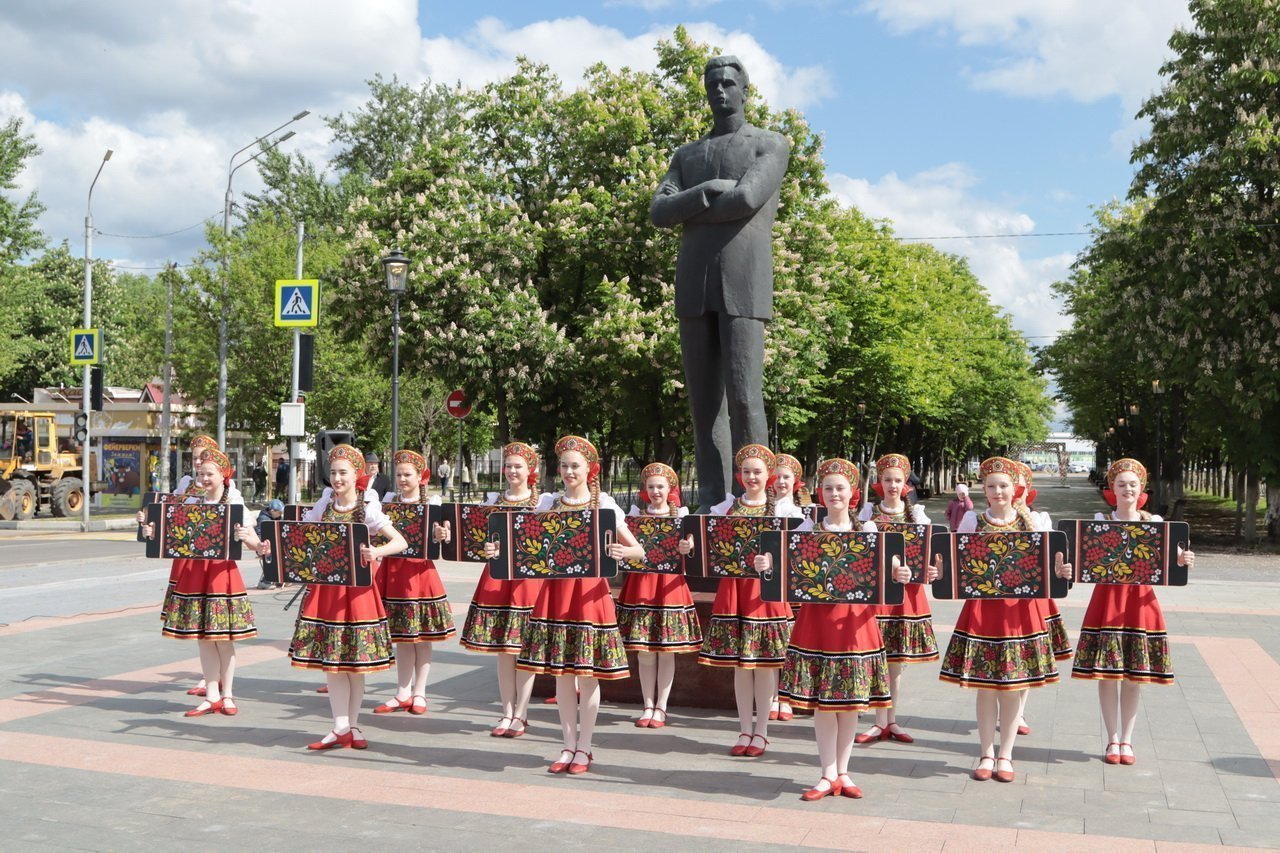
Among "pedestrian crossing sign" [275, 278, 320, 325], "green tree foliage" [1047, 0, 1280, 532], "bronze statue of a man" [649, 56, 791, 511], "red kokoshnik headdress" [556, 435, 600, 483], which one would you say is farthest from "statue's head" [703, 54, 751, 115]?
"green tree foliage" [1047, 0, 1280, 532]

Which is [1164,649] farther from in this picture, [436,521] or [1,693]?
[1,693]

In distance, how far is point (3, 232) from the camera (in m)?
34.5

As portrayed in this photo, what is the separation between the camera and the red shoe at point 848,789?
243 inches

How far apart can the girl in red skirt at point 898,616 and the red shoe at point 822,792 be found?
1.43 m

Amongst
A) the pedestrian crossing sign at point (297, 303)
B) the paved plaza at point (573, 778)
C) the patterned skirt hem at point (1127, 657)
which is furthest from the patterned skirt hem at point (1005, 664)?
the pedestrian crossing sign at point (297, 303)

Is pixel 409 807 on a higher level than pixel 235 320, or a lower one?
lower

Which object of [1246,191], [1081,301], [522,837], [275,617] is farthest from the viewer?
[1081,301]

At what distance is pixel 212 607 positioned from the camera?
26.7 feet

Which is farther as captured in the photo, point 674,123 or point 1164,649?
point 674,123

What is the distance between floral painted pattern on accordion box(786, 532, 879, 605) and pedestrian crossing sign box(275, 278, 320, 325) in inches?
649

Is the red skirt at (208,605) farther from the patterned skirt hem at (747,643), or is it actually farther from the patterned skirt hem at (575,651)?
the patterned skirt hem at (747,643)

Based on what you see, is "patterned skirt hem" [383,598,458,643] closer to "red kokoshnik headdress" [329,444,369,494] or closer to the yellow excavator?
"red kokoshnik headdress" [329,444,369,494]

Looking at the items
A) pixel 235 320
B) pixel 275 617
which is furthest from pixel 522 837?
pixel 235 320

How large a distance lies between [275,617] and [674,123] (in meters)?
15.3
